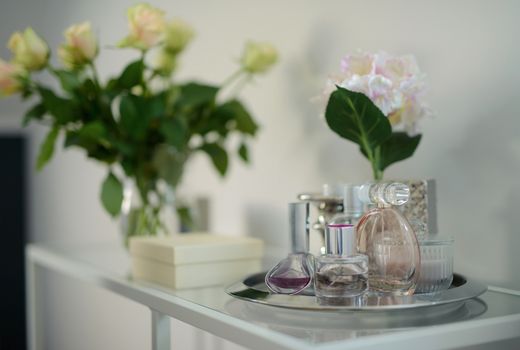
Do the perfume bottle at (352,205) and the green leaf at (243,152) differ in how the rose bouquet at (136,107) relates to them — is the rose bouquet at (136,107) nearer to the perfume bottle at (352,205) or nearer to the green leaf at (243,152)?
the green leaf at (243,152)

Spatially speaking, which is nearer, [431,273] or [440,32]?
[431,273]

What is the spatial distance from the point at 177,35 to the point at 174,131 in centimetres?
21

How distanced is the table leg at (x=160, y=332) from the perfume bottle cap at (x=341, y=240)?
307mm

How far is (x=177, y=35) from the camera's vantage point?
4.43 feet

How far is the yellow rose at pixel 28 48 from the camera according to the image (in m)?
1.26

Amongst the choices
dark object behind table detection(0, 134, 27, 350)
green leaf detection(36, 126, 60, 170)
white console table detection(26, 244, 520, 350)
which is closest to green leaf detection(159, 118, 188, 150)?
green leaf detection(36, 126, 60, 170)

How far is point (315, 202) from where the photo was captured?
3.42 feet

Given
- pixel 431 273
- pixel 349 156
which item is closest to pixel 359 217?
pixel 431 273

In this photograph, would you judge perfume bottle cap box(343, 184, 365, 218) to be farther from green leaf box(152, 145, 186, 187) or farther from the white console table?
green leaf box(152, 145, 186, 187)

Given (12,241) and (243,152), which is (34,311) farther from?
(12,241)

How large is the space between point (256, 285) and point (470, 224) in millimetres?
321

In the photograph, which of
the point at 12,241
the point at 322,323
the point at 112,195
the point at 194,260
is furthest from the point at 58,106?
the point at 12,241

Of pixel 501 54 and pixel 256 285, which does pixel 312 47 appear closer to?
pixel 501 54

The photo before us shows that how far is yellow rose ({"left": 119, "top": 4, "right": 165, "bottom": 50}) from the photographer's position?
121 centimetres
